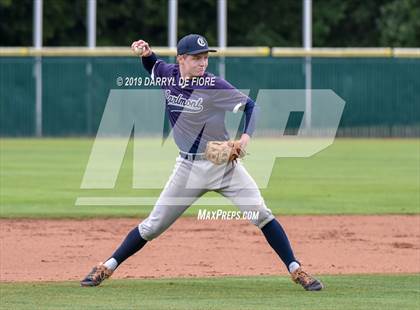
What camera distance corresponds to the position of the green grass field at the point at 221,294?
8125mm

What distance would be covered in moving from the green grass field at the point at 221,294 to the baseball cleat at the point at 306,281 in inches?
2.6

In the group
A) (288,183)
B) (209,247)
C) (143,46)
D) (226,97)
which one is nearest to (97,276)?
(226,97)

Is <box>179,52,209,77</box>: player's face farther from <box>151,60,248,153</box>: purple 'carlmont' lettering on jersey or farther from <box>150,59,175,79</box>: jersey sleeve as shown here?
<box>150,59,175,79</box>: jersey sleeve

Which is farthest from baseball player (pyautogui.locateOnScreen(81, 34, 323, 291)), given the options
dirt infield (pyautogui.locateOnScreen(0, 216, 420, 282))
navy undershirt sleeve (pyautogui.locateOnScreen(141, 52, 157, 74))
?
dirt infield (pyautogui.locateOnScreen(0, 216, 420, 282))

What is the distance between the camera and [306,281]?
8.88 metres

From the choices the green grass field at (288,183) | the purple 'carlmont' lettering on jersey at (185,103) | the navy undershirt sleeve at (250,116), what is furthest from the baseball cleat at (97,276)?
the green grass field at (288,183)

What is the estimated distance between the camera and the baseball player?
28.9 ft

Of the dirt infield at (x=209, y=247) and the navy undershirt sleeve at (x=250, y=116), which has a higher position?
the navy undershirt sleeve at (x=250, y=116)

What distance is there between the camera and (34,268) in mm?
10531

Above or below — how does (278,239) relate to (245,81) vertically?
above

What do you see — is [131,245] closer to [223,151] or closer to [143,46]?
[223,151]

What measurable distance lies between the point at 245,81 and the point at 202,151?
24029 mm

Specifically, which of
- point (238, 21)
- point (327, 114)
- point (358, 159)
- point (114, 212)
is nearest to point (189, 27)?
point (238, 21)

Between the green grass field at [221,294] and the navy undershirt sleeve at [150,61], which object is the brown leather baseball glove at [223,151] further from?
the green grass field at [221,294]
